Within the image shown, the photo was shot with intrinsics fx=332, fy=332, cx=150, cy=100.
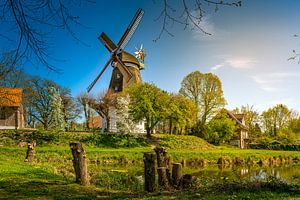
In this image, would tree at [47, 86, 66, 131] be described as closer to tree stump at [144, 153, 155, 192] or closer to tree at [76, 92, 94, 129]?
tree at [76, 92, 94, 129]

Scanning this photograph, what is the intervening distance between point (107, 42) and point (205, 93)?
59.5 feet

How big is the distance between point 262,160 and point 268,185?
2478cm

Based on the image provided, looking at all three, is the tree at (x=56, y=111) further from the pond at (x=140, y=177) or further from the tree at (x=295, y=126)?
the tree at (x=295, y=126)

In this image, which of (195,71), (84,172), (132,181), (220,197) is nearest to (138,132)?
(195,71)

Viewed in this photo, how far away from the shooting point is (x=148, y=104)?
1647 inches

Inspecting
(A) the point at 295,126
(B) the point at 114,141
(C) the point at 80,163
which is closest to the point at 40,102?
(B) the point at 114,141

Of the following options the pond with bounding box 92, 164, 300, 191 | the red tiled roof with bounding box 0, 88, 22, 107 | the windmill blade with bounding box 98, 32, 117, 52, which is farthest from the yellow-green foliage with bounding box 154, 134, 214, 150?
the pond with bounding box 92, 164, 300, 191

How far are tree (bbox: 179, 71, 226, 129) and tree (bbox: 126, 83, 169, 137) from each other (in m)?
10.0

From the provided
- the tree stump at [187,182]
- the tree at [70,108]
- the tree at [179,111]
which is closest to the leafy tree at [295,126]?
the tree at [179,111]

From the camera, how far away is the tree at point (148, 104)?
41.8 m

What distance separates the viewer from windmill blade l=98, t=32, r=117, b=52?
2132 inches

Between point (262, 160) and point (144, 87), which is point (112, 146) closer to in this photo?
point (144, 87)

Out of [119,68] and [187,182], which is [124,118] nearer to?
[119,68]

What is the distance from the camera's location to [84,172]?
473 inches
